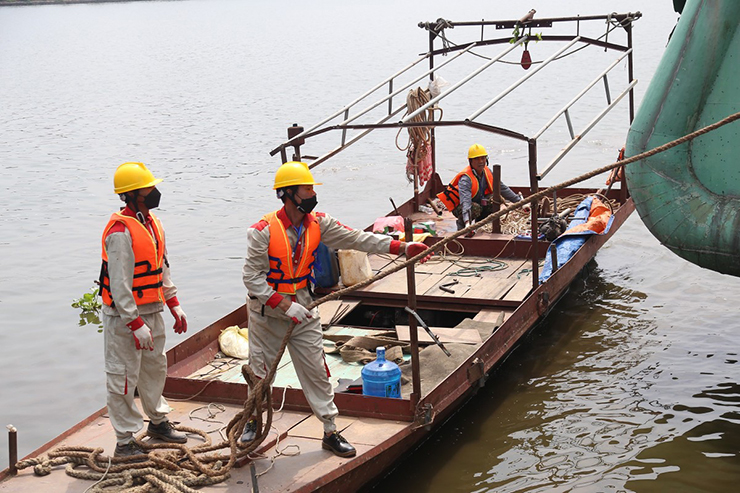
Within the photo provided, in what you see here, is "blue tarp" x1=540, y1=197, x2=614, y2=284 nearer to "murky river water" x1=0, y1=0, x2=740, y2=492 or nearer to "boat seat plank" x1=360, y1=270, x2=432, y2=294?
"murky river water" x1=0, y1=0, x2=740, y2=492

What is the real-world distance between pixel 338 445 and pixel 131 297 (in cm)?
172

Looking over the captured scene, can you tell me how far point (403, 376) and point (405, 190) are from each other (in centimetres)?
1221

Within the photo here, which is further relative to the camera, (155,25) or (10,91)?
(155,25)

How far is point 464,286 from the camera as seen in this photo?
378 inches

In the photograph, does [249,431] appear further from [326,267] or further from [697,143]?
[697,143]

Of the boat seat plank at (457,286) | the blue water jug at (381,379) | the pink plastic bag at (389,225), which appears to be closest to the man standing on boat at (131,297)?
the blue water jug at (381,379)

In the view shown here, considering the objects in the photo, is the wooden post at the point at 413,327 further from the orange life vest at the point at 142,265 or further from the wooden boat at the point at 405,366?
the orange life vest at the point at 142,265

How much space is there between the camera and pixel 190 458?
585 cm

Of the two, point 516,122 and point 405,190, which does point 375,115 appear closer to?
point 516,122

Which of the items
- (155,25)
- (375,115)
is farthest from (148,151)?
(155,25)

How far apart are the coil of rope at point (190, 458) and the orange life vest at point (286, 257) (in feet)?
0.69

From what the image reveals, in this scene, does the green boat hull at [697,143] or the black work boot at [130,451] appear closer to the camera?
the black work boot at [130,451]

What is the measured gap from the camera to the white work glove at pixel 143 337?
5691mm

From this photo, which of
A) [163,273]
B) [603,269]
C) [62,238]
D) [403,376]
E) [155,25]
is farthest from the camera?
[155,25]
